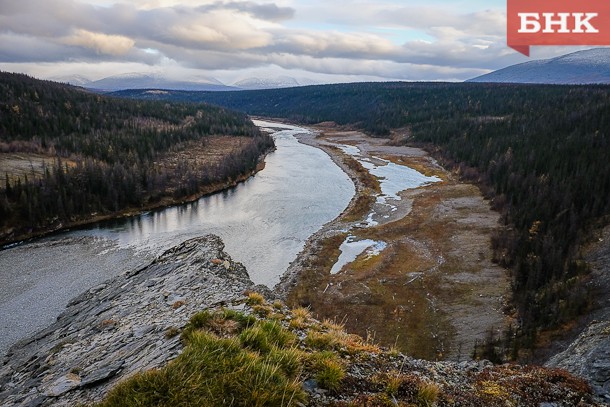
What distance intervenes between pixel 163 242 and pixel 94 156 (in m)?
43.8

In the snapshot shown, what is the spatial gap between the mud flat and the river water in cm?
406

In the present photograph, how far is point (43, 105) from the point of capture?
107m

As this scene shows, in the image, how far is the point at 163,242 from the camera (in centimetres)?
4691

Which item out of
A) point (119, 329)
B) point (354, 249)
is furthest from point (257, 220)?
point (119, 329)

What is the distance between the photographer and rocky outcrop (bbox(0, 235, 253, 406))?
39.1 feet

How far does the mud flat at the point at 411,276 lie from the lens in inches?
1160

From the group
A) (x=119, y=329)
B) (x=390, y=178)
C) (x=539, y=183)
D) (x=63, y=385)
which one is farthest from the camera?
(x=390, y=178)

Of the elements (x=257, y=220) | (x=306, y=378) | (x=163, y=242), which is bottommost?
(x=163, y=242)

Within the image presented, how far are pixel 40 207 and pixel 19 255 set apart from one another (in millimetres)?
11371

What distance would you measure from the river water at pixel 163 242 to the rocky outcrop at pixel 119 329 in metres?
4.58

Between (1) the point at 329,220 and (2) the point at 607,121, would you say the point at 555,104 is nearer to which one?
(2) the point at 607,121

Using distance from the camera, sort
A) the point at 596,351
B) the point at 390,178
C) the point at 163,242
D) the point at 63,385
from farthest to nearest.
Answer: the point at 390,178 < the point at 163,242 < the point at 596,351 < the point at 63,385

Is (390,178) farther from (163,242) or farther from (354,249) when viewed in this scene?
(163,242)

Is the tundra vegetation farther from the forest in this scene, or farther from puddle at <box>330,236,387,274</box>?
puddle at <box>330,236,387,274</box>
